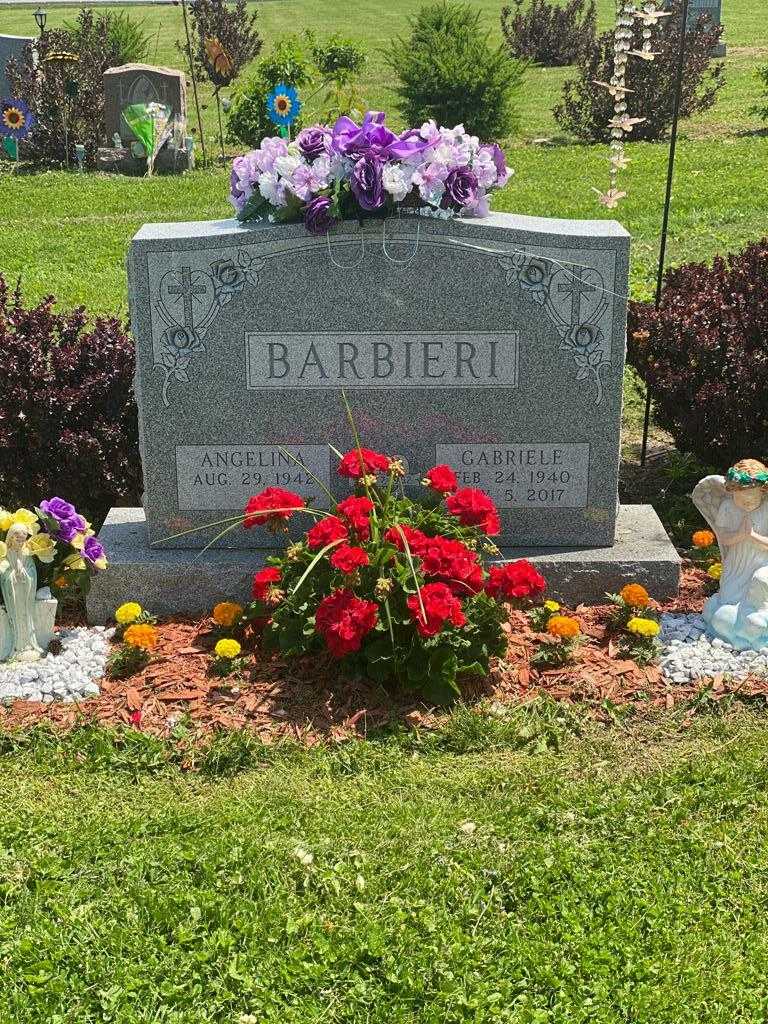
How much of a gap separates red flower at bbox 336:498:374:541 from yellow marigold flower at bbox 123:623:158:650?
934mm

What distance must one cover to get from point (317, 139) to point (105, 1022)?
3439mm

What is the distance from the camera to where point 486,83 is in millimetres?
16656

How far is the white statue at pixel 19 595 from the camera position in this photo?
16.1ft

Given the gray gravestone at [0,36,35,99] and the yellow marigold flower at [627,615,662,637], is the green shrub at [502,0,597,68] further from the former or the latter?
the yellow marigold flower at [627,615,662,637]

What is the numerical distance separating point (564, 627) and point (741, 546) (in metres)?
0.78

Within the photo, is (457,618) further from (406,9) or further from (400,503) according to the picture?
(406,9)

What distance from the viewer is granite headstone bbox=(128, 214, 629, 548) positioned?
5.28m

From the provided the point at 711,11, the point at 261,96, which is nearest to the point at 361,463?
the point at 261,96

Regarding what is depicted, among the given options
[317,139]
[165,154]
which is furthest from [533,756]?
[165,154]

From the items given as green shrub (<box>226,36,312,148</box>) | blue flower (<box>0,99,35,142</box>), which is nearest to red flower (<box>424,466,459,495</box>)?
green shrub (<box>226,36,312,148</box>)

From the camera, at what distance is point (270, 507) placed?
16.8ft

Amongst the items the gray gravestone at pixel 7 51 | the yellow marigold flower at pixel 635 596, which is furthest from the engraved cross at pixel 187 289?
the gray gravestone at pixel 7 51

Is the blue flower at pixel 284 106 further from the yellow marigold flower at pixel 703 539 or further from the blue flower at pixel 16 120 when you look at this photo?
the yellow marigold flower at pixel 703 539

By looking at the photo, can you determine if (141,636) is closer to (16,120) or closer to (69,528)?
(69,528)
